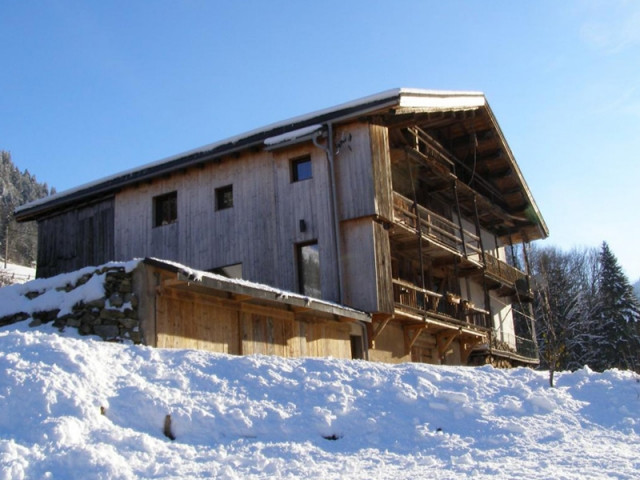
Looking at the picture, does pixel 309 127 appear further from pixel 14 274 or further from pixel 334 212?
pixel 14 274

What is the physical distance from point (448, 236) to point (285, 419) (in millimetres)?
15657

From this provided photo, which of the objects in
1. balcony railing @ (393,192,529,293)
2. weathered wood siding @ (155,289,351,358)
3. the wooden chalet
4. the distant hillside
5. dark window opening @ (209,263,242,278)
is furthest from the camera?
the distant hillside

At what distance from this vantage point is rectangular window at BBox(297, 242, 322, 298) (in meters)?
19.9

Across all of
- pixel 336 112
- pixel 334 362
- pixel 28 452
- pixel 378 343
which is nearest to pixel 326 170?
pixel 336 112

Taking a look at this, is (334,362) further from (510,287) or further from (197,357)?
(510,287)

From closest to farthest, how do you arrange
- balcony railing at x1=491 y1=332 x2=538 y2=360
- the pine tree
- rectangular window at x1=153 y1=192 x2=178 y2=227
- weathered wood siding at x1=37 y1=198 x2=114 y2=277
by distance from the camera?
rectangular window at x1=153 y1=192 x2=178 y2=227 → weathered wood siding at x1=37 y1=198 x2=114 y2=277 → balcony railing at x1=491 y1=332 x2=538 y2=360 → the pine tree

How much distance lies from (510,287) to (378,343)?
1089 centimetres

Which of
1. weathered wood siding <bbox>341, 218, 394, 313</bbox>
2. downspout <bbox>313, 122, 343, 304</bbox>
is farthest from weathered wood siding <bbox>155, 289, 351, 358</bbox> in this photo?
downspout <bbox>313, 122, 343, 304</bbox>

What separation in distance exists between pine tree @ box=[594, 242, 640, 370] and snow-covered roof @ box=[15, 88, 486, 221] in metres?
24.7

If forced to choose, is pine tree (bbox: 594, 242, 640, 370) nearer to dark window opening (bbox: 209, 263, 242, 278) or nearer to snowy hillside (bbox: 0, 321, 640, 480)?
dark window opening (bbox: 209, 263, 242, 278)

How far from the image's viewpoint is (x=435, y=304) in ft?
75.1

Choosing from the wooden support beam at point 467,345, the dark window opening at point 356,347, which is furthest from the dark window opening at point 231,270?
the wooden support beam at point 467,345

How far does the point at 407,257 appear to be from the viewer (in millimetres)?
24406

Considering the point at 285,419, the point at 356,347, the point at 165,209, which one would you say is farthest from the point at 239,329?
the point at 165,209
